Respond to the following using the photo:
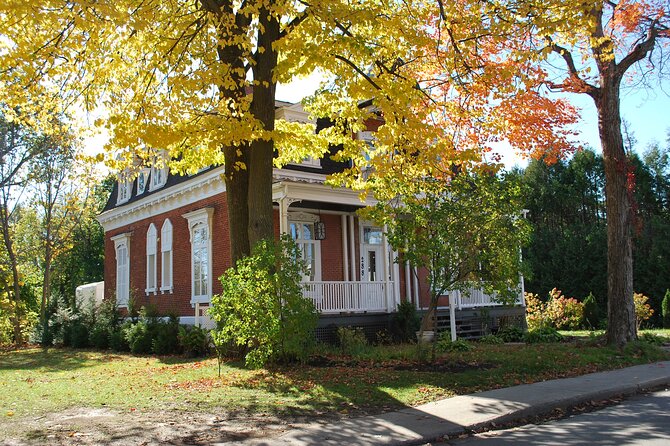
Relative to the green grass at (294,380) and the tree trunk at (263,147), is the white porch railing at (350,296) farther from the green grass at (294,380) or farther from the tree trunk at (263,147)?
the tree trunk at (263,147)

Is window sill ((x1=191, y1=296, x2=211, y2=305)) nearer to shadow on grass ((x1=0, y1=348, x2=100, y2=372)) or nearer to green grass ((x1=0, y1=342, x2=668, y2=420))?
shadow on grass ((x1=0, y1=348, x2=100, y2=372))

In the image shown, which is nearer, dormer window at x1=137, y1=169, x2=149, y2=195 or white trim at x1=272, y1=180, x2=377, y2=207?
white trim at x1=272, y1=180, x2=377, y2=207

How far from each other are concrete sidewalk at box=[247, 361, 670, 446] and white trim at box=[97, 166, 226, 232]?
1007 centimetres

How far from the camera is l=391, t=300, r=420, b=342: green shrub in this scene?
17156mm

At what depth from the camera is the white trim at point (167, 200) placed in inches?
728

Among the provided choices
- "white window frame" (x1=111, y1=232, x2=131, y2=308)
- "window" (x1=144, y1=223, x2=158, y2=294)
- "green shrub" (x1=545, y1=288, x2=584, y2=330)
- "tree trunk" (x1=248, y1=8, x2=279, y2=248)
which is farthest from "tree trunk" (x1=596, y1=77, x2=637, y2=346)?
"white window frame" (x1=111, y1=232, x2=131, y2=308)

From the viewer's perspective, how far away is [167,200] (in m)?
21.1

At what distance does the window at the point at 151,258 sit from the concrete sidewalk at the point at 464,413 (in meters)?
16.6

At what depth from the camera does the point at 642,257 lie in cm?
3033

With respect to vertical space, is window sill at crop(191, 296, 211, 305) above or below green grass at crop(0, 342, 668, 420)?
above

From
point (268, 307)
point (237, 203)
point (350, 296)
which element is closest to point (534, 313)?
point (350, 296)

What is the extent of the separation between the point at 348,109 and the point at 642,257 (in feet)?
78.4

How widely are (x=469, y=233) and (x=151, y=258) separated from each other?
15.7 meters

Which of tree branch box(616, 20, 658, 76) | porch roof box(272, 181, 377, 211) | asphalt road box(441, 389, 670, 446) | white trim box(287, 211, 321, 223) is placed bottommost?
asphalt road box(441, 389, 670, 446)
